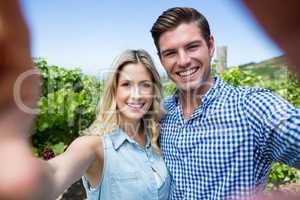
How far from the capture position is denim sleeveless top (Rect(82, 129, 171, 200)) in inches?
77.8

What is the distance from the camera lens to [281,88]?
5480 millimetres

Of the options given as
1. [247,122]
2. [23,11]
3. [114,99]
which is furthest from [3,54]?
[114,99]

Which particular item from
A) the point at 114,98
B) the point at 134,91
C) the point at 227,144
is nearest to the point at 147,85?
the point at 134,91

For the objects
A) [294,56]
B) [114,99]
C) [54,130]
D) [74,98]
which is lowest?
[54,130]

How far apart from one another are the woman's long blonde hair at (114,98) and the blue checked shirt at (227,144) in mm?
374

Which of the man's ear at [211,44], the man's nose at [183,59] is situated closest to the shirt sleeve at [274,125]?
the man's nose at [183,59]

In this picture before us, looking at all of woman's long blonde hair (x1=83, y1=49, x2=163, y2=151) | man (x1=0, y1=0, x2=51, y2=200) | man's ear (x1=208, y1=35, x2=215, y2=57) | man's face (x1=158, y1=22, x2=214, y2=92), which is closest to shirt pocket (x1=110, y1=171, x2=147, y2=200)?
woman's long blonde hair (x1=83, y1=49, x2=163, y2=151)

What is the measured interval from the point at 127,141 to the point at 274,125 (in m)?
0.91

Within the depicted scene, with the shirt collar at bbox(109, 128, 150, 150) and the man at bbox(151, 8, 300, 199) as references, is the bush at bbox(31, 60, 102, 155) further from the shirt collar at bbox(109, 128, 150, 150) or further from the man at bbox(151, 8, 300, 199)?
the man at bbox(151, 8, 300, 199)

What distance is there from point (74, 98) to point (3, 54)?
550 centimetres

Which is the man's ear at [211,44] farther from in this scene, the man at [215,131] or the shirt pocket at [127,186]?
the shirt pocket at [127,186]

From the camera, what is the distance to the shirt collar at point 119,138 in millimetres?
2121

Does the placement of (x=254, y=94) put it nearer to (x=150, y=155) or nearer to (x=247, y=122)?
(x=247, y=122)

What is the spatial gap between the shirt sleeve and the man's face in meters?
0.44
